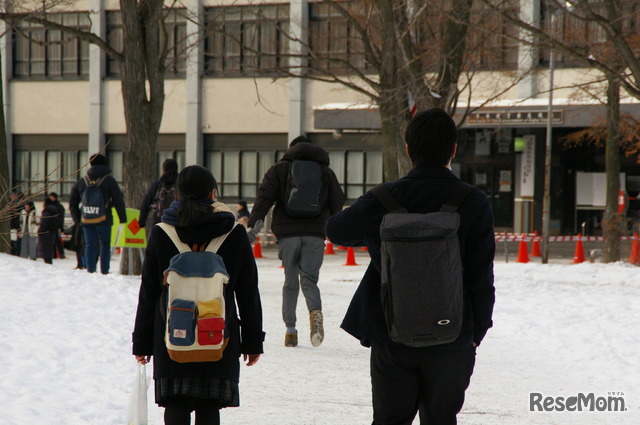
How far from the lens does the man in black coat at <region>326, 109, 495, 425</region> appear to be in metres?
3.66

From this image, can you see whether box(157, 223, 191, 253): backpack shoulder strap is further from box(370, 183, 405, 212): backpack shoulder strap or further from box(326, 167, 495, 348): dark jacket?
box(370, 183, 405, 212): backpack shoulder strap

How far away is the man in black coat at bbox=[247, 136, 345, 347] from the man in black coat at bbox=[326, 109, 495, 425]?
14.0 feet

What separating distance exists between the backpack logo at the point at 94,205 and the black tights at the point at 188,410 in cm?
934

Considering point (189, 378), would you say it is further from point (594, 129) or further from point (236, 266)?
point (594, 129)

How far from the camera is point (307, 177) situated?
7.97m

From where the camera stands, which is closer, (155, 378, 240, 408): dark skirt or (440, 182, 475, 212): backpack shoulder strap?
(440, 182, 475, 212): backpack shoulder strap

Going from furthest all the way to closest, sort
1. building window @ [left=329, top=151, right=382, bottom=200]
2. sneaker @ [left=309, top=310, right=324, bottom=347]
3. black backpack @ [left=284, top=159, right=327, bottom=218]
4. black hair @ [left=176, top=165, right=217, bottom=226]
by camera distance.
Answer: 1. building window @ [left=329, top=151, right=382, bottom=200]
2. sneaker @ [left=309, top=310, right=324, bottom=347]
3. black backpack @ [left=284, top=159, right=327, bottom=218]
4. black hair @ [left=176, top=165, right=217, bottom=226]

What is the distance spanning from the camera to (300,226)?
8102 millimetres

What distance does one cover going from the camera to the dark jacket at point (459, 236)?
145 inches

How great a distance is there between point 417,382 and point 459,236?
0.62 meters

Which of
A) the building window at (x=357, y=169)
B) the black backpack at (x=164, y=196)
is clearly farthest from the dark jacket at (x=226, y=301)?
the building window at (x=357, y=169)

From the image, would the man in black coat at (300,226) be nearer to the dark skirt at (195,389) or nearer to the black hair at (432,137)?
the dark skirt at (195,389)

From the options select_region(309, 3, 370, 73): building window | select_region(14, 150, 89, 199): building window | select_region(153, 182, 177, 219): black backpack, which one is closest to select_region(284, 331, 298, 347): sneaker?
select_region(153, 182, 177, 219): black backpack

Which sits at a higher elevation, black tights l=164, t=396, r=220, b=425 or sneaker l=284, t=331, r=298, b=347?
black tights l=164, t=396, r=220, b=425
